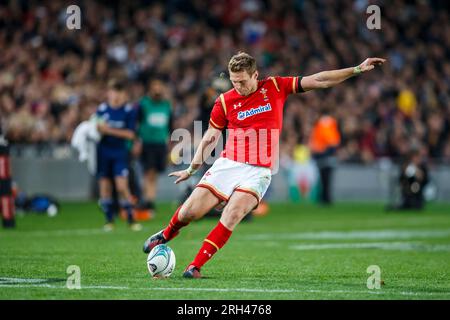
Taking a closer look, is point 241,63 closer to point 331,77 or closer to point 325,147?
point 331,77

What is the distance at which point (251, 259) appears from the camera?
11945mm

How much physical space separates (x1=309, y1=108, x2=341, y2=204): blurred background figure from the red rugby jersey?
1584 centimetres

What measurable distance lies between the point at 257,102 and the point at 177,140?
13.2 m

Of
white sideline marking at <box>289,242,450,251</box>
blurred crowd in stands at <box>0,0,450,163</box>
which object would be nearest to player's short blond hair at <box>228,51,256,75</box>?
white sideline marking at <box>289,242,450,251</box>

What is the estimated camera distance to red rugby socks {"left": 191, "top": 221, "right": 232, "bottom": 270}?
32.0 ft

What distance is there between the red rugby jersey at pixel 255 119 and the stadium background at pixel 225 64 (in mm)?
13077

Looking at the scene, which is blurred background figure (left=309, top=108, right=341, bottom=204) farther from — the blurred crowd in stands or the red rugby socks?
the red rugby socks

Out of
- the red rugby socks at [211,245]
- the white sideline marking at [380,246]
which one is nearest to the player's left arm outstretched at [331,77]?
the red rugby socks at [211,245]

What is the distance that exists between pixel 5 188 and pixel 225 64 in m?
11.9

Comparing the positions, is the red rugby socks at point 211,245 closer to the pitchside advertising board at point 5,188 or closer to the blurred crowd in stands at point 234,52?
the pitchside advertising board at point 5,188

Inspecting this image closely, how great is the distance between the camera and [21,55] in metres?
25.4

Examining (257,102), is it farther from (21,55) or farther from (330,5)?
(330,5)

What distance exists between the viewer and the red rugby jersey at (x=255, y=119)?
400 inches

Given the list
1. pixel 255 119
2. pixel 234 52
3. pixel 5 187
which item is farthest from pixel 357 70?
pixel 234 52
